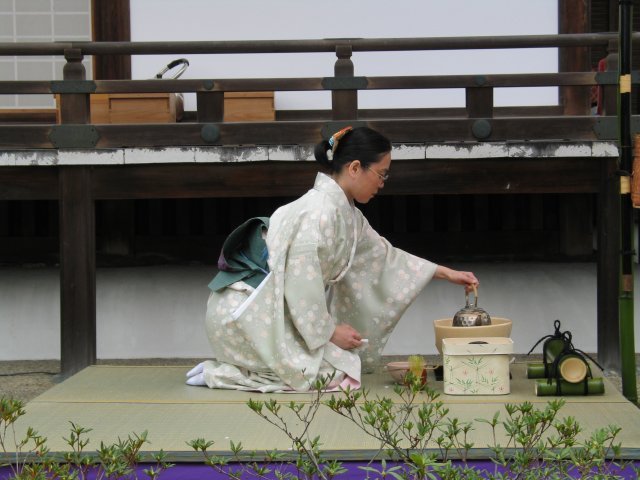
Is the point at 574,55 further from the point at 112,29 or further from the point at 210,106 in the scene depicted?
the point at 112,29

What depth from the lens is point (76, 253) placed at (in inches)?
289

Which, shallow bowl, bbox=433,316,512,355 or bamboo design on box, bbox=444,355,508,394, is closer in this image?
bamboo design on box, bbox=444,355,508,394

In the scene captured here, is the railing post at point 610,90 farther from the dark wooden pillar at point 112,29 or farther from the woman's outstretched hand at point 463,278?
the dark wooden pillar at point 112,29

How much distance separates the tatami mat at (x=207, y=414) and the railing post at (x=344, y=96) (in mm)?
2925

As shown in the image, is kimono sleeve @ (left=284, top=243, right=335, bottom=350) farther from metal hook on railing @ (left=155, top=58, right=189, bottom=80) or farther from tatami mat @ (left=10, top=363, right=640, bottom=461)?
metal hook on railing @ (left=155, top=58, right=189, bottom=80)

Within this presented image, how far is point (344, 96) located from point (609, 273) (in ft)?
7.24

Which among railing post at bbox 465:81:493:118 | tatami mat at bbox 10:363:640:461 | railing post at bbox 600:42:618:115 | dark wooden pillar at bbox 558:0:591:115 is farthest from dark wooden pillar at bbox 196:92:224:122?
tatami mat at bbox 10:363:640:461

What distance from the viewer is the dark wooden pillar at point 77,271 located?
23.9 ft

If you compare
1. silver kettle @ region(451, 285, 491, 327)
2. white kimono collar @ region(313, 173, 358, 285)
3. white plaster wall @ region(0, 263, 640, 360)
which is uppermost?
white kimono collar @ region(313, 173, 358, 285)

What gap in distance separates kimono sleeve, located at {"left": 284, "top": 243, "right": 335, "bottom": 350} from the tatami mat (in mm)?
261

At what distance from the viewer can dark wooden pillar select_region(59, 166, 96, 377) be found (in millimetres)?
7281

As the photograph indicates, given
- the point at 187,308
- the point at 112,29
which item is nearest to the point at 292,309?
the point at 187,308

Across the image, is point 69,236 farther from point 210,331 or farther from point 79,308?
point 210,331

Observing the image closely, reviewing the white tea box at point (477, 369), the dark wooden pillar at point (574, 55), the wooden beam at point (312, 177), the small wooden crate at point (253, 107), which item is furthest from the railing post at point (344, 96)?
the white tea box at point (477, 369)
